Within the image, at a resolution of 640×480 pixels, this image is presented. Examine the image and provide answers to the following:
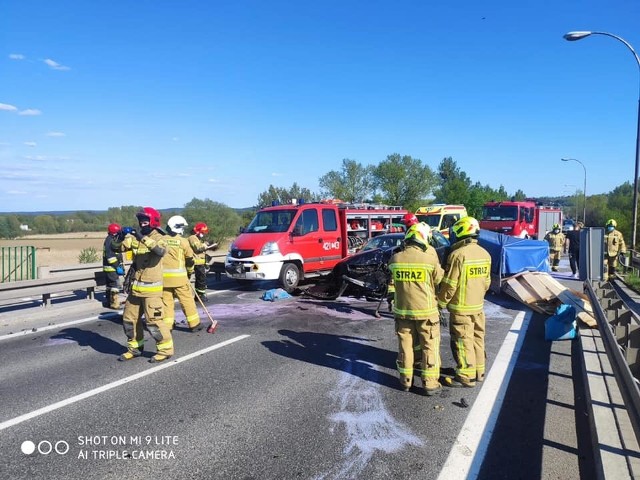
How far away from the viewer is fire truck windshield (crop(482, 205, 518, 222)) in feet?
76.6

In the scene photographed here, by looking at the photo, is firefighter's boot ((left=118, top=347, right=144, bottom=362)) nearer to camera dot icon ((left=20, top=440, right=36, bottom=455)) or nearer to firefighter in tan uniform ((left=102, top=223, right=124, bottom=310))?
camera dot icon ((left=20, top=440, right=36, bottom=455))

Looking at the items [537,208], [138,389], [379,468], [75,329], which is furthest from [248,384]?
[537,208]

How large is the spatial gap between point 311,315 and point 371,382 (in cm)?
358

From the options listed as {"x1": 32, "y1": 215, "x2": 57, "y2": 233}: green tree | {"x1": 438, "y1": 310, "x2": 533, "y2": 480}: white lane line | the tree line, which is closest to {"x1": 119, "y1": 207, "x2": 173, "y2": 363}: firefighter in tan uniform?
{"x1": 438, "y1": 310, "x2": 533, "y2": 480}: white lane line

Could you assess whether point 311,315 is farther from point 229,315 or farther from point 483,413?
point 483,413

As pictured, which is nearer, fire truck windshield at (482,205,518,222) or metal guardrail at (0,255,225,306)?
metal guardrail at (0,255,225,306)

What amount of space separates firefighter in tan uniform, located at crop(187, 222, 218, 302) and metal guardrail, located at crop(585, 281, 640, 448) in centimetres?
637

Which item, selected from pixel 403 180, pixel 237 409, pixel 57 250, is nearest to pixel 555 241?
pixel 237 409

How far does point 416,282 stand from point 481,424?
145 cm

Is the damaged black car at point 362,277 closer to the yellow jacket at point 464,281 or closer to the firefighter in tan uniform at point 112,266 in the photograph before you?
the firefighter in tan uniform at point 112,266

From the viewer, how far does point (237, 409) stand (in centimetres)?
432

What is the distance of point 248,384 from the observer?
4.97 meters

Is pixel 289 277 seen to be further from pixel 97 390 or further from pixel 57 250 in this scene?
pixel 57 250

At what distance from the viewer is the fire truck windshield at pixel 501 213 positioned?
76.6 ft
